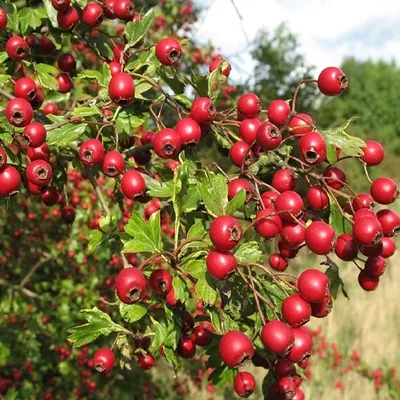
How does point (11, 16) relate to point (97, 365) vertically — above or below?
above

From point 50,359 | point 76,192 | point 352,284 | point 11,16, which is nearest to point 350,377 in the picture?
point 352,284

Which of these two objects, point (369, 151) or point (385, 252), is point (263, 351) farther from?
point (369, 151)

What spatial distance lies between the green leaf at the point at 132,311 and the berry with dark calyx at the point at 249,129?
24.6 inches

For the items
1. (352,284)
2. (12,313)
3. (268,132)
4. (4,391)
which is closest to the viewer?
(268,132)

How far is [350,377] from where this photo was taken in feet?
20.0

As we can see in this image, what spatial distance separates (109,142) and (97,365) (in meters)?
0.78

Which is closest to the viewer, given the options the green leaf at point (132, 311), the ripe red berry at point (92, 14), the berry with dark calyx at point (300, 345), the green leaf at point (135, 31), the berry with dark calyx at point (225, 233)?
the berry with dark calyx at point (225, 233)

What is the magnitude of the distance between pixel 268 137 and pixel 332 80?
386 mm

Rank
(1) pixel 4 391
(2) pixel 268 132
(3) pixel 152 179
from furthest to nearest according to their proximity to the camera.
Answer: (1) pixel 4 391 < (3) pixel 152 179 < (2) pixel 268 132

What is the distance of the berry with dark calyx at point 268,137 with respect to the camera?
151 centimetres

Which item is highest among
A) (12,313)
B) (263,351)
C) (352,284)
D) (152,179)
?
(152,179)

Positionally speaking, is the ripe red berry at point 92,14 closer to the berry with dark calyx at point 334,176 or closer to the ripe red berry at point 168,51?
the ripe red berry at point 168,51

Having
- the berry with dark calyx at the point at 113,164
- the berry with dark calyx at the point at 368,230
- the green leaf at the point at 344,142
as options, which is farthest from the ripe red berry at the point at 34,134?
the berry with dark calyx at the point at 368,230

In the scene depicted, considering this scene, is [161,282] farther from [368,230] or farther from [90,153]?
[368,230]
